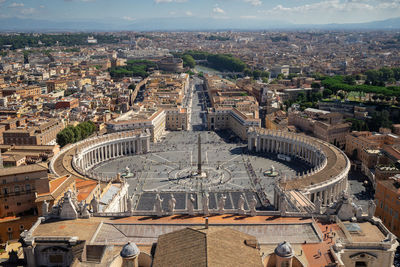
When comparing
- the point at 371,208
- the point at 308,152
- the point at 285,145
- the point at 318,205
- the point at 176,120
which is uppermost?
the point at 371,208

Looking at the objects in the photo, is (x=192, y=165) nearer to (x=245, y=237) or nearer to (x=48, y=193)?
(x=48, y=193)

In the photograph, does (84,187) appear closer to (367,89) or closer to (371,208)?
(371,208)

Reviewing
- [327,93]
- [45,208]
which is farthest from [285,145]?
[45,208]

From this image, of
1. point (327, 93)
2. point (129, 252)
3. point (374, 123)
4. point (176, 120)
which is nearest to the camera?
point (129, 252)

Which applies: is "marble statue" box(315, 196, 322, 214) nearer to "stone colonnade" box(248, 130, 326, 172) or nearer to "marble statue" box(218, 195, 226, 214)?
"marble statue" box(218, 195, 226, 214)

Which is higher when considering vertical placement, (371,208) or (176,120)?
(371,208)

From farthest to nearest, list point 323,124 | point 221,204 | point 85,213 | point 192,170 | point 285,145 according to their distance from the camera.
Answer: point 323,124
point 285,145
point 192,170
point 221,204
point 85,213

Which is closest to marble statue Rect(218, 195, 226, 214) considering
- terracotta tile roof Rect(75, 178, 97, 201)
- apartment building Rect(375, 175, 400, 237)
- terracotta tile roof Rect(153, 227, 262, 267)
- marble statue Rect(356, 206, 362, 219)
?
terracotta tile roof Rect(153, 227, 262, 267)
